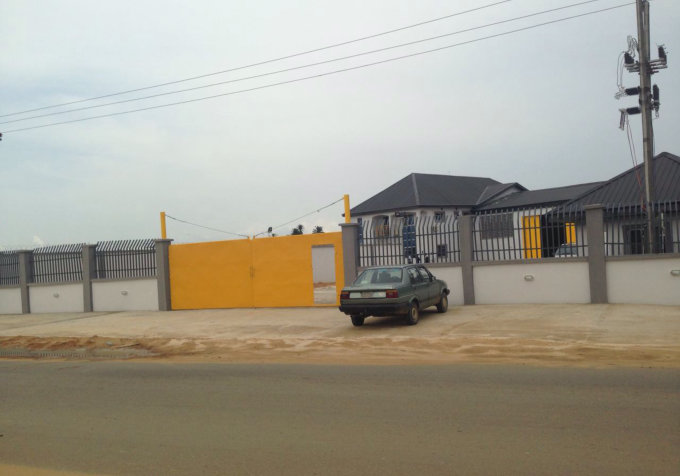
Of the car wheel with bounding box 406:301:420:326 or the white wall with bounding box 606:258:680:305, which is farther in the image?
the white wall with bounding box 606:258:680:305

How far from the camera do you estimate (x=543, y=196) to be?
4569 centimetres

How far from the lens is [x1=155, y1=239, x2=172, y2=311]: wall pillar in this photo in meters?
22.8

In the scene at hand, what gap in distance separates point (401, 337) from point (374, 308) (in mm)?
1313

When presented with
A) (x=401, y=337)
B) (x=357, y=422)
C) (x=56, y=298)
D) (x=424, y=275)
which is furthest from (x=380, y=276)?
(x=56, y=298)

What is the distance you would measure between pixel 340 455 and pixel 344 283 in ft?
47.7

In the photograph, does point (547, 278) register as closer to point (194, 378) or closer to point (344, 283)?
point (344, 283)

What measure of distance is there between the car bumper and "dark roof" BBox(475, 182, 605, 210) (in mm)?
29881

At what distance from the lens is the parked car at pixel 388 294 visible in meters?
14.3

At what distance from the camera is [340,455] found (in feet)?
17.9

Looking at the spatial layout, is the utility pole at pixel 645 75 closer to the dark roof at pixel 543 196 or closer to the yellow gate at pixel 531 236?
the yellow gate at pixel 531 236

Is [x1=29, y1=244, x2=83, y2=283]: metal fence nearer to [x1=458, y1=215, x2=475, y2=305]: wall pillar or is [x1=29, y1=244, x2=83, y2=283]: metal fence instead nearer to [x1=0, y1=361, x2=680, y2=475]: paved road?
[x1=458, y1=215, x2=475, y2=305]: wall pillar

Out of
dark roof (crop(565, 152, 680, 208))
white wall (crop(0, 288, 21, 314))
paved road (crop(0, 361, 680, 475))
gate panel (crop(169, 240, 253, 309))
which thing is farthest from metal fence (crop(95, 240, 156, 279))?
dark roof (crop(565, 152, 680, 208))

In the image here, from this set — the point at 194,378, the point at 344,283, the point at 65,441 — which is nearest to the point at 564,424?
the point at 65,441

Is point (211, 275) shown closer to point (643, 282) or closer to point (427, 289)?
point (427, 289)
